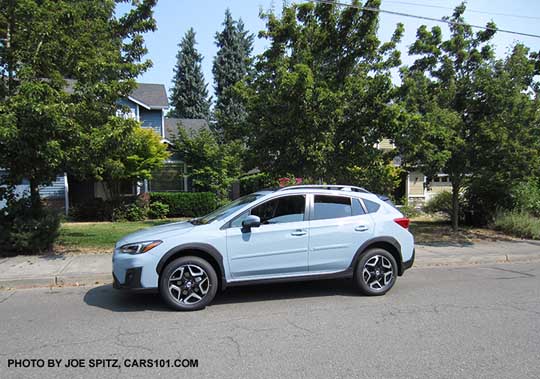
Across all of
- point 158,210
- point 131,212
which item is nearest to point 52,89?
point 131,212

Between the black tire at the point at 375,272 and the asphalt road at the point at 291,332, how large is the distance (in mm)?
170

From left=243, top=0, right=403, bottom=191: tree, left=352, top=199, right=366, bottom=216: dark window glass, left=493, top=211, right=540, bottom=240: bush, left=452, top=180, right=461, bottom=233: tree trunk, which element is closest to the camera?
left=352, top=199, right=366, bottom=216: dark window glass

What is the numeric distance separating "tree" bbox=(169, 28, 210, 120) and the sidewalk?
3448 cm

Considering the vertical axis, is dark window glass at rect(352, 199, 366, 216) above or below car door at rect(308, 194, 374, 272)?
above

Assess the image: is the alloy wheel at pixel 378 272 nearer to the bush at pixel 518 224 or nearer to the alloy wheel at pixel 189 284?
the alloy wheel at pixel 189 284

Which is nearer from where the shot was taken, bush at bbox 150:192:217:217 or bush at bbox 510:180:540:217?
bush at bbox 510:180:540:217

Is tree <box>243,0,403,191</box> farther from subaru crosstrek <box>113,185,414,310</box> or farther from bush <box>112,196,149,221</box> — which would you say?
bush <box>112,196,149,221</box>

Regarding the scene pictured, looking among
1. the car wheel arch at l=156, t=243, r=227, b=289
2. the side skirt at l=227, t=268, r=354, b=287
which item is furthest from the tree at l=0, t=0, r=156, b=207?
the side skirt at l=227, t=268, r=354, b=287

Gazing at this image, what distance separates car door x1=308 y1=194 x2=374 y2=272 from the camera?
5488 millimetres

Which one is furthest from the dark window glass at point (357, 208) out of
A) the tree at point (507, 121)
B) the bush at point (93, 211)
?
the bush at point (93, 211)

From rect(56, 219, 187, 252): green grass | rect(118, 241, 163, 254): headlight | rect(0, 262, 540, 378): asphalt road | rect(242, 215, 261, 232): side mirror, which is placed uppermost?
rect(242, 215, 261, 232): side mirror

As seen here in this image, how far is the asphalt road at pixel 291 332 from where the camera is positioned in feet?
11.3

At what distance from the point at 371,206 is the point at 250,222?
2.09 metres

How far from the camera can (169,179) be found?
19734 millimetres
